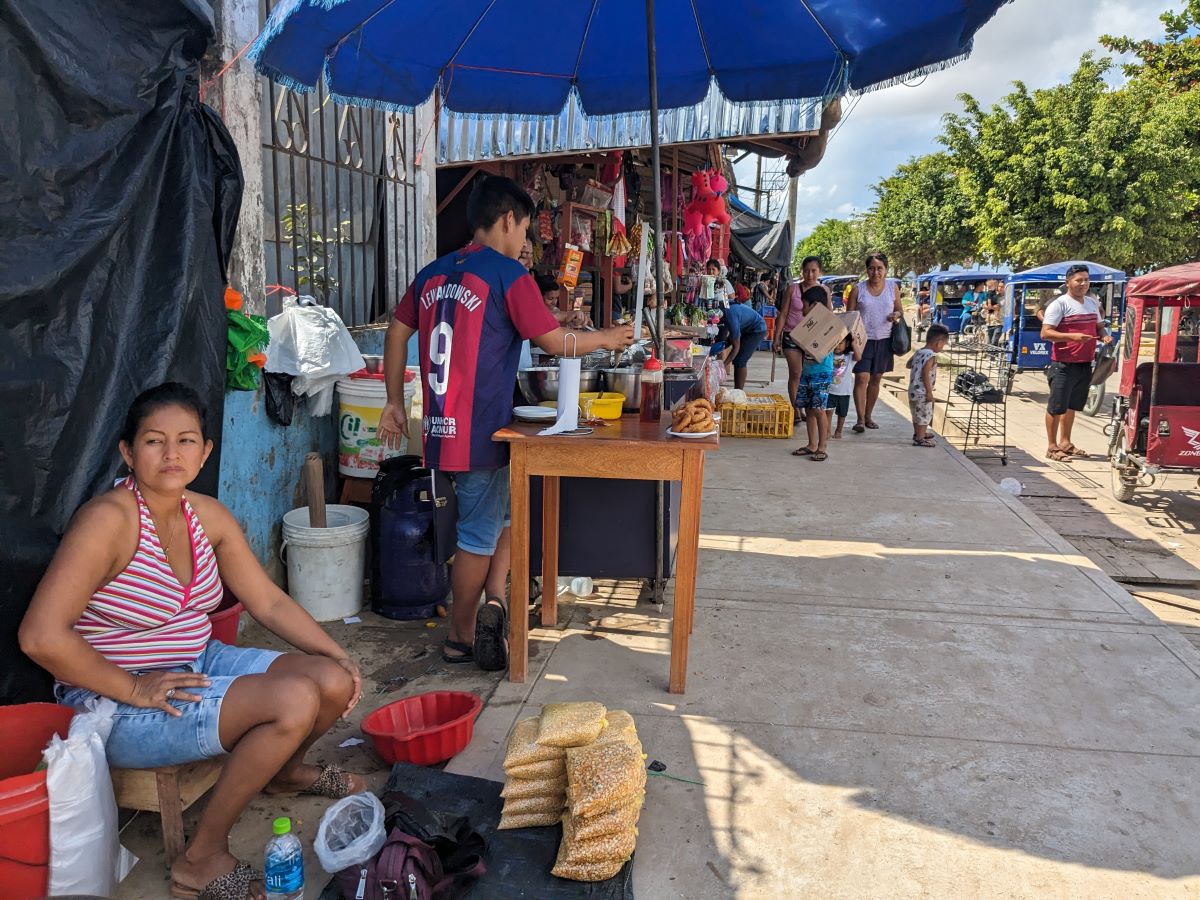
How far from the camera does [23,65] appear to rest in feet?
8.32

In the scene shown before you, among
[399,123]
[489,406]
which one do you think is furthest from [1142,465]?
[399,123]

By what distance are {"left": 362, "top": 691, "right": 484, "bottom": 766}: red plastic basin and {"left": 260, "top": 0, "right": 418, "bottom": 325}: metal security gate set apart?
2.42 meters

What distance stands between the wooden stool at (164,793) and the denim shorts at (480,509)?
4.86ft

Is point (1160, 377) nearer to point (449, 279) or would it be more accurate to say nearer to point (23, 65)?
point (449, 279)

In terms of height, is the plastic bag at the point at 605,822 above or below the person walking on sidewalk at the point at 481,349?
below

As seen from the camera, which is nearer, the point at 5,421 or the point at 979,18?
the point at 5,421

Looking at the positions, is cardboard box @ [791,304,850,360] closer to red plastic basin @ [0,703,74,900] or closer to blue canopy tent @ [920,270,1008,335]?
red plastic basin @ [0,703,74,900]

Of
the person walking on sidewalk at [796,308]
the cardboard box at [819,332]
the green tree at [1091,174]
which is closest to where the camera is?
the cardboard box at [819,332]

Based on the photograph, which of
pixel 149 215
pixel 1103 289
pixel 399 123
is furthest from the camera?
pixel 1103 289

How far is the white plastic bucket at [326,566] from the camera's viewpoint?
4.05 metres

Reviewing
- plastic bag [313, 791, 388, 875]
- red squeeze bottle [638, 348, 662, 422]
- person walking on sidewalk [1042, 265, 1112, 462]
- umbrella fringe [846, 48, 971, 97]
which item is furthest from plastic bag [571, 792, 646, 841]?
person walking on sidewalk [1042, 265, 1112, 462]

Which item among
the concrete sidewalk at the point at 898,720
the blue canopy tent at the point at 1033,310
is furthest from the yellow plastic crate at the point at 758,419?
the blue canopy tent at the point at 1033,310

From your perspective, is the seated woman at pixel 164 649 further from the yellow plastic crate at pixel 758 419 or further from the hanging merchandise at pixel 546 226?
the yellow plastic crate at pixel 758 419

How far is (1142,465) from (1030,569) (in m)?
2.80
